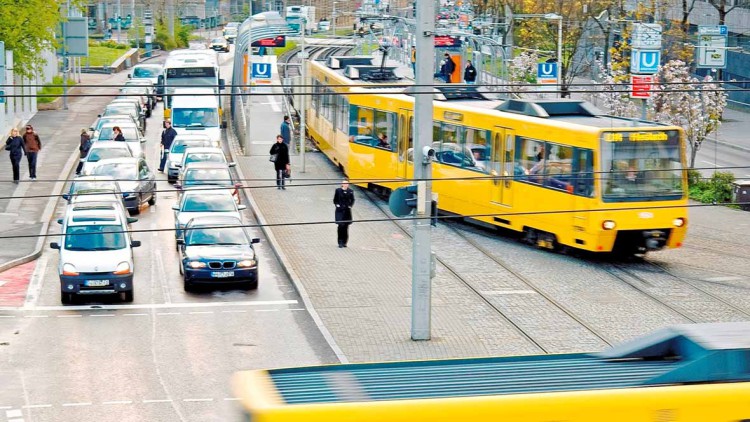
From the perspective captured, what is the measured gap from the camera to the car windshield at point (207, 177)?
109ft

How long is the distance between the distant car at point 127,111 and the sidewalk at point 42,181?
5.29 feet

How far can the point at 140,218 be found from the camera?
33.7 metres

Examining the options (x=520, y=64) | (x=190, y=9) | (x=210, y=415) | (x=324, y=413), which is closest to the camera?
(x=324, y=413)

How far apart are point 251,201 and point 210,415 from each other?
18225 mm

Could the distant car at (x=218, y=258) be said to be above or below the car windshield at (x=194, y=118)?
below

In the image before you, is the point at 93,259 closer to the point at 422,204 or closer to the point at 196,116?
the point at 422,204

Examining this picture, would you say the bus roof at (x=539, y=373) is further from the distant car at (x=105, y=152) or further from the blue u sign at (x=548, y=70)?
the blue u sign at (x=548, y=70)

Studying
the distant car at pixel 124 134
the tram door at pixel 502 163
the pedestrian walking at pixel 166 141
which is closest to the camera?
the tram door at pixel 502 163

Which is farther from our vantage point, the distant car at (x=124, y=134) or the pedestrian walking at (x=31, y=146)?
the distant car at (x=124, y=134)

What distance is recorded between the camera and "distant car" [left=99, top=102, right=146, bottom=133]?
50031mm

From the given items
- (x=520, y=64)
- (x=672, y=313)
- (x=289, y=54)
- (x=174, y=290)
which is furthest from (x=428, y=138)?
(x=289, y=54)

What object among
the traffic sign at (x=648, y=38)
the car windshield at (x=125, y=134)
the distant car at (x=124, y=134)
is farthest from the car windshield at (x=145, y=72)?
the traffic sign at (x=648, y=38)

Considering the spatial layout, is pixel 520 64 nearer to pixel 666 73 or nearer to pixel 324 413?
pixel 666 73

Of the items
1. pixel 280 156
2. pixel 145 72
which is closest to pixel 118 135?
pixel 280 156
